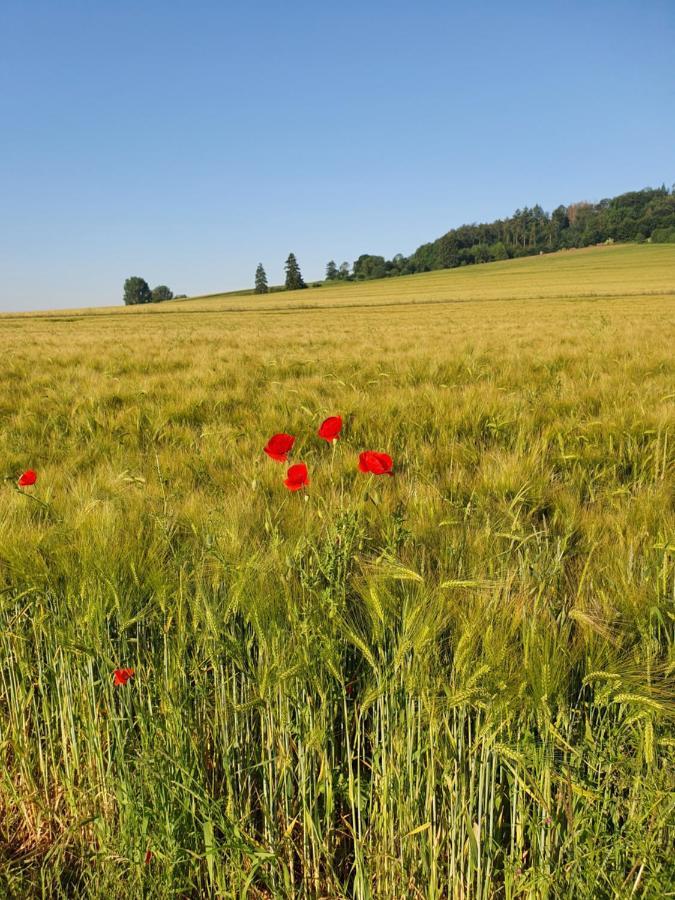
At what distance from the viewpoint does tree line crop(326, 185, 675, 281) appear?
89938mm

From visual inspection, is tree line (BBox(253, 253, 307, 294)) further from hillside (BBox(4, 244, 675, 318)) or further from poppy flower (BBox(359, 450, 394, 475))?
poppy flower (BBox(359, 450, 394, 475))

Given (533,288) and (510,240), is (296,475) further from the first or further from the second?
(510,240)

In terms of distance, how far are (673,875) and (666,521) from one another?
90 centimetres

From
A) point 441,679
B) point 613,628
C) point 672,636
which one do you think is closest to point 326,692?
point 441,679

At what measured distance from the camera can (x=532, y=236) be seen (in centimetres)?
10869

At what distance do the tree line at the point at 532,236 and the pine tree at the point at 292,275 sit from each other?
1701cm

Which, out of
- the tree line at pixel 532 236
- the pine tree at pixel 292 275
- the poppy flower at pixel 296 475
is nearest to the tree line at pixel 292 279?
the pine tree at pixel 292 275

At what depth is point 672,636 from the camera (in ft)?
3.63

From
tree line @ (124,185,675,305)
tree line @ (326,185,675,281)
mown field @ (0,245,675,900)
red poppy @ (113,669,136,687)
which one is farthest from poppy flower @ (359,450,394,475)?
tree line @ (326,185,675,281)

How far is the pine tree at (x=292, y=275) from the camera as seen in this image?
80.6 meters

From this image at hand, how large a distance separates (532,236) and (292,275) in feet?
180

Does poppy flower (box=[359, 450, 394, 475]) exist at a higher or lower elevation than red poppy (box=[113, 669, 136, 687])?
higher

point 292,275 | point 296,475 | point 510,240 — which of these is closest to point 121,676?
point 296,475

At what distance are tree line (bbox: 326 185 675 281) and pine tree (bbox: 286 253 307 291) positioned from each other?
1701 centimetres
